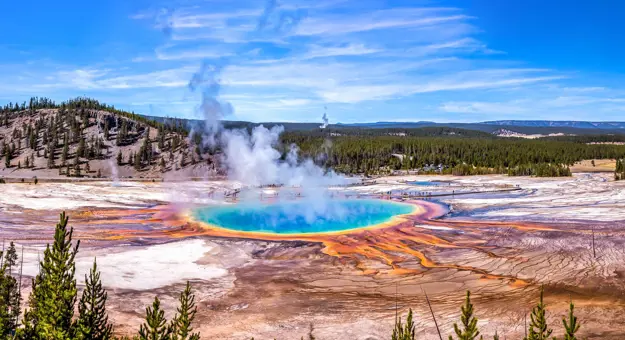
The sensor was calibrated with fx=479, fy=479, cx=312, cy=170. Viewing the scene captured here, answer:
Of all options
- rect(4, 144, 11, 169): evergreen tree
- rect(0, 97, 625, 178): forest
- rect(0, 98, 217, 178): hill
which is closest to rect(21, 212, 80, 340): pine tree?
rect(0, 98, 217, 178): hill

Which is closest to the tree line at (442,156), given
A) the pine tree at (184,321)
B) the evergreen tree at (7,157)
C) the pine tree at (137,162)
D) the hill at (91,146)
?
the hill at (91,146)

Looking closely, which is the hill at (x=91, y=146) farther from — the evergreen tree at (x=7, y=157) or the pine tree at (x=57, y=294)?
the pine tree at (x=57, y=294)

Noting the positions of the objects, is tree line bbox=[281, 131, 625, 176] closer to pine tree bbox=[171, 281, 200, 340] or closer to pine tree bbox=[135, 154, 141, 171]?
pine tree bbox=[135, 154, 141, 171]

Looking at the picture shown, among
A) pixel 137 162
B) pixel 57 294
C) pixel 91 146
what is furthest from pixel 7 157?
pixel 57 294

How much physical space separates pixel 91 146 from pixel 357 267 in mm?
81700

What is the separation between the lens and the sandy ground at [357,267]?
17.4 metres

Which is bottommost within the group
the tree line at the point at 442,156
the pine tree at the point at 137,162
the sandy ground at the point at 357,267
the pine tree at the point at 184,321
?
the sandy ground at the point at 357,267

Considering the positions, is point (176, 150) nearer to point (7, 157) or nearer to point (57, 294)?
point (7, 157)

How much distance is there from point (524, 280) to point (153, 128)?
97.9 m

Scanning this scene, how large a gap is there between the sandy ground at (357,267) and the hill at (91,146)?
4101 centimetres

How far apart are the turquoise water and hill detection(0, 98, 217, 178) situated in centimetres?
3905

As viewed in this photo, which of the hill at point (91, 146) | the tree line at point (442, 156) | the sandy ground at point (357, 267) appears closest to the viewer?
the sandy ground at point (357, 267)

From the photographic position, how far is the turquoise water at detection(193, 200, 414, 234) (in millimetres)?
35219

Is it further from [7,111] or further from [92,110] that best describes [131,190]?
[7,111]
